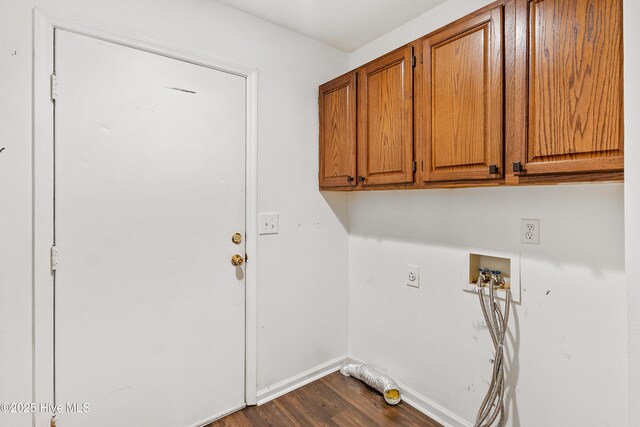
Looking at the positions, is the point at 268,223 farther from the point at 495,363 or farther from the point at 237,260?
the point at 495,363

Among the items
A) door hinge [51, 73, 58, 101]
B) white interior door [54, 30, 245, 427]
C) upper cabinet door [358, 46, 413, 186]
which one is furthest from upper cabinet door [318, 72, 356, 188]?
door hinge [51, 73, 58, 101]

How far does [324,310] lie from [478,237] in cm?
110

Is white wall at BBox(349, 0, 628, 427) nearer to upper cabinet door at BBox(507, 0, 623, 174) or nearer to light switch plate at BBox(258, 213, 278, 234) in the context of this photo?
upper cabinet door at BBox(507, 0, 623, 174)

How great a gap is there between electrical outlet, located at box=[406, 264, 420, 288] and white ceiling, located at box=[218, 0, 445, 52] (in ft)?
4.75

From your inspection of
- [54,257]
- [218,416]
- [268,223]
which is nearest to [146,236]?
[54,257]

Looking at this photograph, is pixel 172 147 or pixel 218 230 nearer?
pixel 172 147

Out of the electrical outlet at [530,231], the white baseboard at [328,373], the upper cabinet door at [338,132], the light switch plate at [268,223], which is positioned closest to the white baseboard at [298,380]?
the white baseboard at [328,373]

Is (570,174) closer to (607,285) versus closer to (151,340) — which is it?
(607,285)

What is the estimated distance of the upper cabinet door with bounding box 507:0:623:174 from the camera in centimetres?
98

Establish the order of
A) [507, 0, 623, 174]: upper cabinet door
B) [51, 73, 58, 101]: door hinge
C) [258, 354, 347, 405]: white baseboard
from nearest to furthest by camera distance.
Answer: [507, 0, 623, 174]: upper cabinet door → [51, 73, 58, 101]: door hinge → [258, 354, 347, 405]: white baseboard

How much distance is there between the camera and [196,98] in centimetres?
166

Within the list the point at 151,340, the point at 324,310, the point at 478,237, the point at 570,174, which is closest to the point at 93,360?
the point at 151,340

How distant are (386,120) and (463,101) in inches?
16.7

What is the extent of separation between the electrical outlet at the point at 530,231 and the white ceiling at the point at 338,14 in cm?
124
